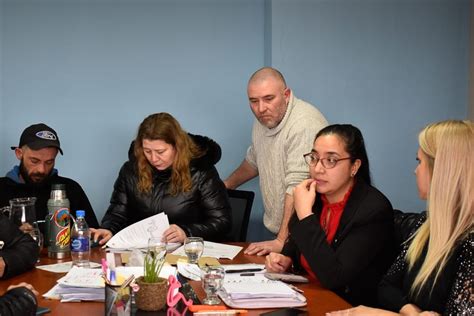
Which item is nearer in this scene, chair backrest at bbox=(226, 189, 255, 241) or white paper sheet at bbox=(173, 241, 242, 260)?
white paper sheet at bbox=(173, 241, 242, 260)

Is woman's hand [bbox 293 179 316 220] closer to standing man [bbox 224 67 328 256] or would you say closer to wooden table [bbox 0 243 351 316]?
wooden table [bbox 0 243 351 316]

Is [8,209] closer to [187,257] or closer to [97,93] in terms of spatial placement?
[187,257]

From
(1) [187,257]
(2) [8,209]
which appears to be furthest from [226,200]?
(2) [8,209]

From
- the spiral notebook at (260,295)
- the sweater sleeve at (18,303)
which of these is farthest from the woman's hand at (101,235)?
the sweater sleeve at (18,303)

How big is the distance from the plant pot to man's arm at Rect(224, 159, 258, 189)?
2.06m

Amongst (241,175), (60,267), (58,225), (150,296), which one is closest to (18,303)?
(150,296)

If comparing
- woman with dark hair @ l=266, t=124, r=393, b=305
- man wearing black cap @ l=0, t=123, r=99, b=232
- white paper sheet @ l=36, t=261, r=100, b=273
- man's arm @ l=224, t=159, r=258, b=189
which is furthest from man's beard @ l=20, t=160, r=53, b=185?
woman with dark hair @ l=266, t=124, r=393, b=305

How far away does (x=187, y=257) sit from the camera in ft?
8.11

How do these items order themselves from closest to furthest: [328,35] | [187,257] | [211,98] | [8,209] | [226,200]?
[187,257]
[8,209]
[226,200]
[328,35]
[211,98]

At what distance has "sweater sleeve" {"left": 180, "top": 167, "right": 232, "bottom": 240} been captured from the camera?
3197 millimetres

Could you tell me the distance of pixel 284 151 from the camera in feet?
11.3

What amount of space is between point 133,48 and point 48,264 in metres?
1.98

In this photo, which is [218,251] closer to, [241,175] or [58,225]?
[58,225]

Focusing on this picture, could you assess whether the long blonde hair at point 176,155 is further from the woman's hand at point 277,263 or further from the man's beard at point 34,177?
the woman's hand at point 277,263
